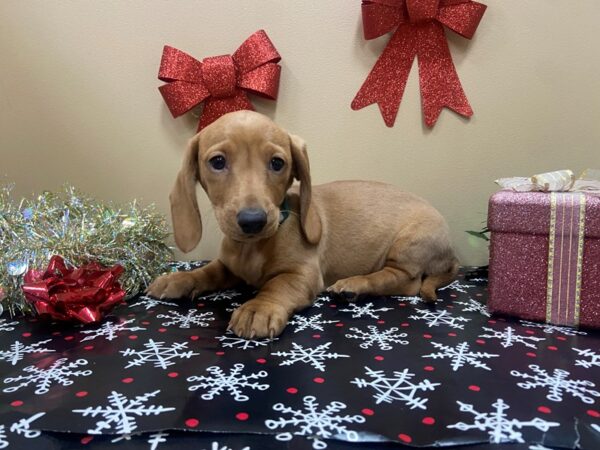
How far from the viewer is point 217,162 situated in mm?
1486

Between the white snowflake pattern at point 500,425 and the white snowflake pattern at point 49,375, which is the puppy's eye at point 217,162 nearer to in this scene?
the white snowflake pattern at point 49,375

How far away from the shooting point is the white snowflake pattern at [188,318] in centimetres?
138

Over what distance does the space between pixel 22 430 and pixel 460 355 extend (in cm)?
94

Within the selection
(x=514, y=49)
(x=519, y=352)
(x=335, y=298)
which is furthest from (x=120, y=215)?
(x=514, y=49)

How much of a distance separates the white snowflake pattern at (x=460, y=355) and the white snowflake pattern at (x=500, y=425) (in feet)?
0.65

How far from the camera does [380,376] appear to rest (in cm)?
102

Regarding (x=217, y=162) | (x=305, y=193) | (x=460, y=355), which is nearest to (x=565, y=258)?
(x=460, y=355)

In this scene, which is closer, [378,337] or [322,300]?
[378,337]

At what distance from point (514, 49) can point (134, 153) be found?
1.83 m

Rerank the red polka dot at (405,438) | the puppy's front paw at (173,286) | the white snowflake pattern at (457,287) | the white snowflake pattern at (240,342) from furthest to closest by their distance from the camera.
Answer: the white snowflake pattern at (457,287), the puppy's front paw at (173,286), the white snowflake pattern at (240,342), the red polka dot at (405,438)

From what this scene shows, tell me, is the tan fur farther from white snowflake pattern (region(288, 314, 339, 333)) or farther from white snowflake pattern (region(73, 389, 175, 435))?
white snowflake pattern (region(73, 389, 175, 435))

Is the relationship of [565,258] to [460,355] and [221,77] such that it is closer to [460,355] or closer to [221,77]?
[460,355]

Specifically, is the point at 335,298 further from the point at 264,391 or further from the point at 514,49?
the point at 514,49

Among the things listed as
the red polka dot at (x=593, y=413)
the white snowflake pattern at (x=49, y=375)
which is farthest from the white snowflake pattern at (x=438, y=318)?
the white snowflake pattern at (x=49, y=375)
